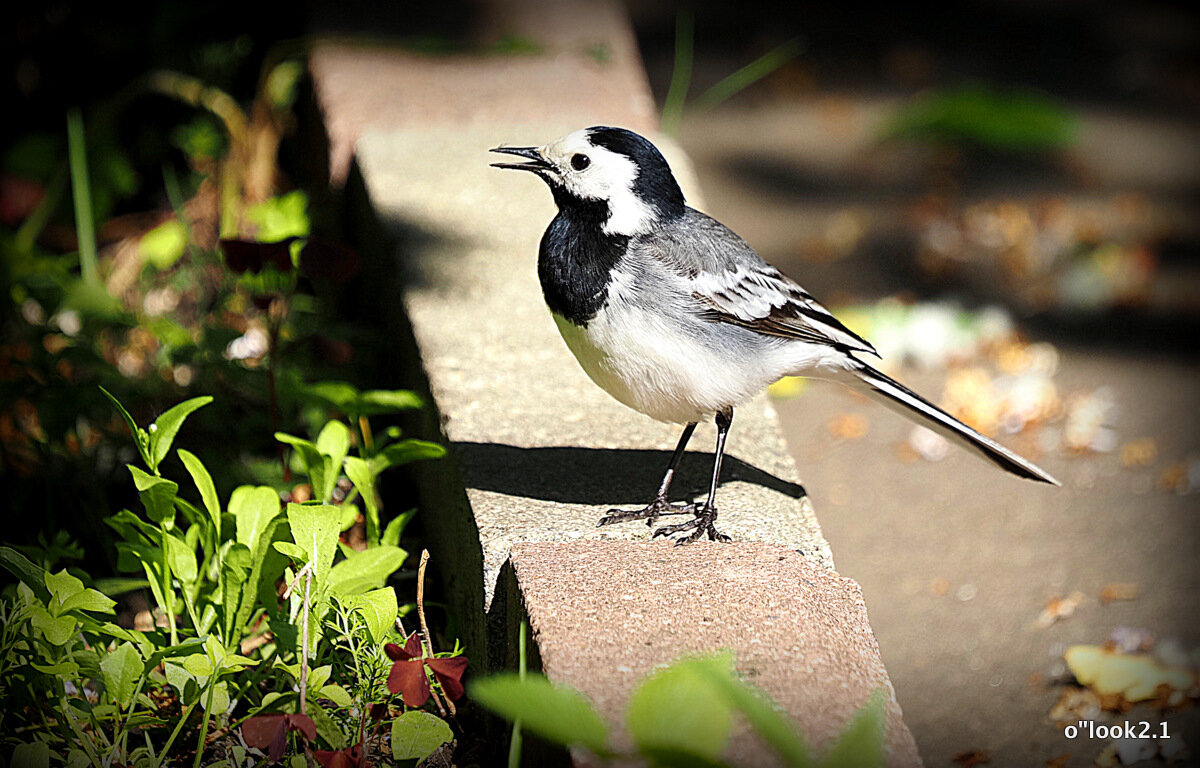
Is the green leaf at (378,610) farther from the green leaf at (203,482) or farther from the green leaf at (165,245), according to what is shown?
the green leaf at (165,245)

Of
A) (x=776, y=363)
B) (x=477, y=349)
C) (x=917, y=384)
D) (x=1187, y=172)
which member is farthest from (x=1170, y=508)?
(x=1187, y=172)

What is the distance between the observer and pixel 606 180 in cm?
279

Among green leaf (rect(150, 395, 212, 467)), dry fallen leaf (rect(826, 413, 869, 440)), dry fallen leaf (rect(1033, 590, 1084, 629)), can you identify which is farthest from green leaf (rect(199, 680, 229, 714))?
dry fallen leaf (rect(826, 413, 869, 440))

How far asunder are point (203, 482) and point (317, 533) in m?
0.38

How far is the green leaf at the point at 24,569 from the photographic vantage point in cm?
229

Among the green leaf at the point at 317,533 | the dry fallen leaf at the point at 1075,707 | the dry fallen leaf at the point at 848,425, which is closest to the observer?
the green leaf at the point at 317,533

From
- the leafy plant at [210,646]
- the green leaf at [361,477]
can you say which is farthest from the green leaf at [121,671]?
the green leaf at [361,477]

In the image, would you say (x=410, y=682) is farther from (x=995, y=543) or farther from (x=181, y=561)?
(x=995, y=543)

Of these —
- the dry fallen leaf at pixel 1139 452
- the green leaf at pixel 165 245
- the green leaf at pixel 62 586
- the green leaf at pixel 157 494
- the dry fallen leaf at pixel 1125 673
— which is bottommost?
the dry fallen leaf at pixel 1125 673

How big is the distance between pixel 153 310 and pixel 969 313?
3.33 metres

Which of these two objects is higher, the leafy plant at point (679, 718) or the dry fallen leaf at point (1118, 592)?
the leafy plant at point (679, 718)

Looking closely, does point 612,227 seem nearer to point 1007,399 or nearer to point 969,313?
point 1007,399

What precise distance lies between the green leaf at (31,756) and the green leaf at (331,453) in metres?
0.81

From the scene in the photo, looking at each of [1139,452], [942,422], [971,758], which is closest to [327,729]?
[942,422]
